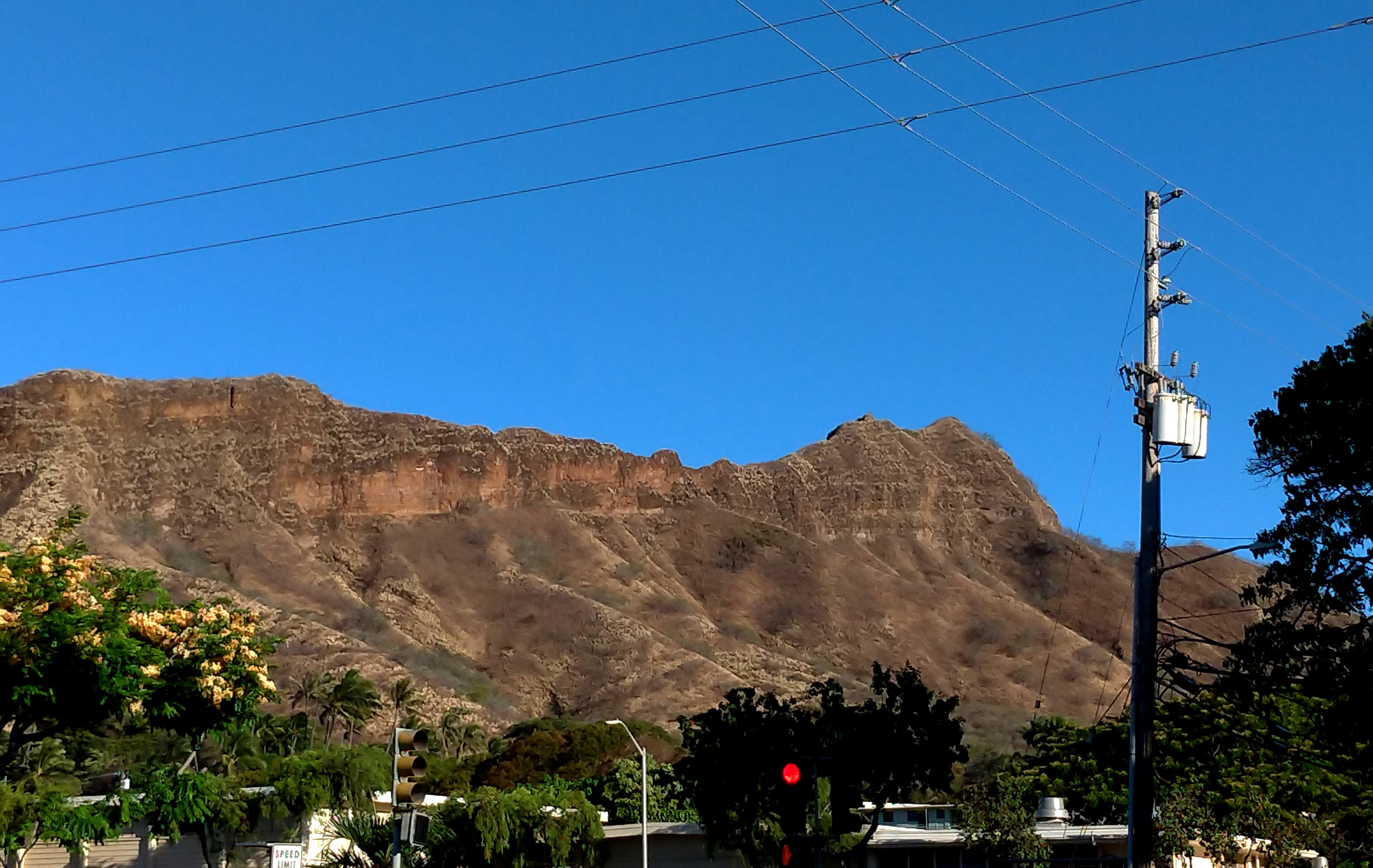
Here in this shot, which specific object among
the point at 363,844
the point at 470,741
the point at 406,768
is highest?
the point at 406,768

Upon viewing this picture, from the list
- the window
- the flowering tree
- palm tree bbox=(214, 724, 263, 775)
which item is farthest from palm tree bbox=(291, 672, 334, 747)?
the flowering tree

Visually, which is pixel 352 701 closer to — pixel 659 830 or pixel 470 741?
pixel 470 741

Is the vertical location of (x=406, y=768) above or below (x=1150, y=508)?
below

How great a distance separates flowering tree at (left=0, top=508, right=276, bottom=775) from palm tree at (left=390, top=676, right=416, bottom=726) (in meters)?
88.3

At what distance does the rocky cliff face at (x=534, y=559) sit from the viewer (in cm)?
14925

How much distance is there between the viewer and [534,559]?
576ft

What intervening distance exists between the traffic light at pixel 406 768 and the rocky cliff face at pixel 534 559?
Answer: 116 meters

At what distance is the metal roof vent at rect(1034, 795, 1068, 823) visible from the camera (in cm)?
3775

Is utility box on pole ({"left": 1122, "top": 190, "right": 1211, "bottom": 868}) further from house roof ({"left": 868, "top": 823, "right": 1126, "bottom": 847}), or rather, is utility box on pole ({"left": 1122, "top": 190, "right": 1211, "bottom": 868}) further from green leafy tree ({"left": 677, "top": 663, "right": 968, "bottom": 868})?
house roof ({"left": 868, "top": 823, "right": 1126, "bottom": 847})

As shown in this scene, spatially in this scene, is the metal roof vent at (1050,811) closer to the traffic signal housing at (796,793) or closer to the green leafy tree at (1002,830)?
the green leafy tree at (1002,830)

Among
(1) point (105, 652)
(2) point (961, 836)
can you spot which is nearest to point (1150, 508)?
(1) point (105, 652)

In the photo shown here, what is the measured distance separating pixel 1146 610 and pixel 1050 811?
60.2 ft

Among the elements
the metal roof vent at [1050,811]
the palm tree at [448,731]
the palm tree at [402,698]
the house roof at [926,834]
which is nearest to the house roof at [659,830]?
the house roof at [926,834]

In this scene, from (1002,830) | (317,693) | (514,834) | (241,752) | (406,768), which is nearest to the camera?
(406,768)
